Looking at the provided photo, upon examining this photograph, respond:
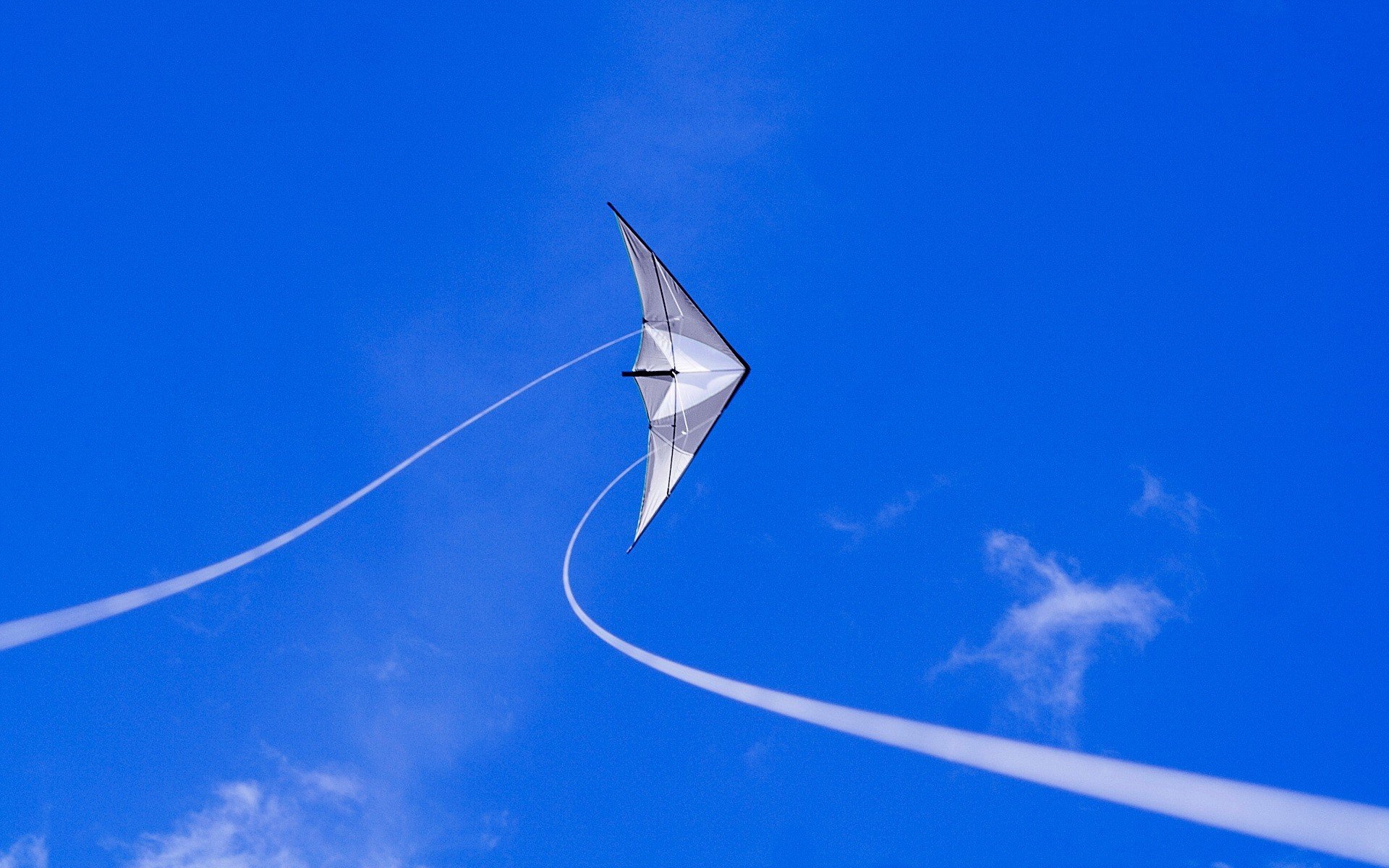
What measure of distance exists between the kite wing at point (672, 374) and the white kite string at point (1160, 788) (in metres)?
18.2

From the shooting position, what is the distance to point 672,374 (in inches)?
1021

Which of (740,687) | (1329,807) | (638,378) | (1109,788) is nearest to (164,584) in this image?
(740,687)

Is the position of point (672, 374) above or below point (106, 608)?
above

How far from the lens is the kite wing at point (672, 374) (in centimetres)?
2461

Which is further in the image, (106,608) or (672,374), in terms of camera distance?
(672,374)

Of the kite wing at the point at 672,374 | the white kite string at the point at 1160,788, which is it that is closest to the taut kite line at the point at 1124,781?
the white kite string at the point at 1160,788

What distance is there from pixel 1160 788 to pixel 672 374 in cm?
2234

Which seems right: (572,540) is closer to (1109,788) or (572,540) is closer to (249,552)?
(249,552)

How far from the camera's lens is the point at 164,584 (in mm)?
9984

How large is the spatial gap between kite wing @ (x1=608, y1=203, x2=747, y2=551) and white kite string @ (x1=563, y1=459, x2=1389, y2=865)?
59.6 ft

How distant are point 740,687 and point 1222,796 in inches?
228

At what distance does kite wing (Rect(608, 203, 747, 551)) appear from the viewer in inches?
969

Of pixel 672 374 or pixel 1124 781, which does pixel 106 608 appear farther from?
pixel 672 374

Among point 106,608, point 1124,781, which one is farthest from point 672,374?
point 1124,781
